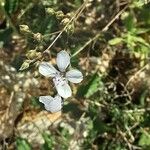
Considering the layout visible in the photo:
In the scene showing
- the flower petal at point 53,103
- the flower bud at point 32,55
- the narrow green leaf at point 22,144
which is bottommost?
the narrow green leaf at point 22,144

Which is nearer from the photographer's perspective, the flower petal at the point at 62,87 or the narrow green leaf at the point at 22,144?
the flower petal at the point at 62,87

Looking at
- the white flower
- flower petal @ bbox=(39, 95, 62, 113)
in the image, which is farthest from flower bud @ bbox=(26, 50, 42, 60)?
flower petal @ bbox=(39, 95, 62, 113)

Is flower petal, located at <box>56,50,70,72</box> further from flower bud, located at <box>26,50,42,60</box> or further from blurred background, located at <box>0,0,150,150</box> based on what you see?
blurred background, located at <box>0,0,150,150</box>

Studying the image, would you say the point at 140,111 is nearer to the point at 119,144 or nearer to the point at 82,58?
the point at 119,144

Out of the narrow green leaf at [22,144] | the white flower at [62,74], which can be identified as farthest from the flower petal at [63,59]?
the narrow green leaf at [22,144]

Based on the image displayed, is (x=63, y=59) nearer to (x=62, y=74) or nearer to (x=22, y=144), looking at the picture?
(x=62, y=74)

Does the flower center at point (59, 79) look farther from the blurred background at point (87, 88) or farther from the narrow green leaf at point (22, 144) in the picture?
the narrow green leaf at point (22, 144)

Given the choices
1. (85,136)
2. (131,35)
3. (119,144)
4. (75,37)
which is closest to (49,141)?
(85,136)
